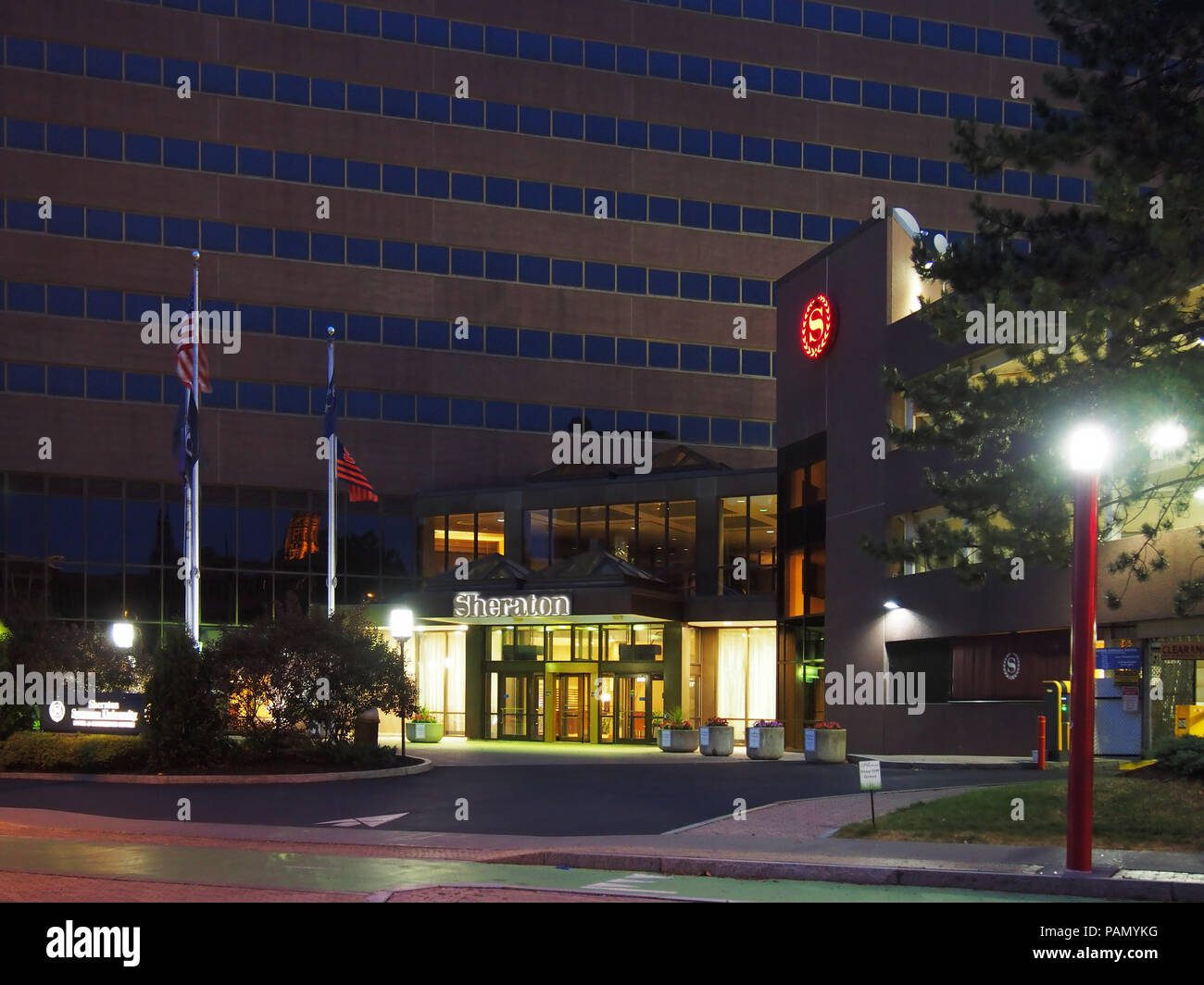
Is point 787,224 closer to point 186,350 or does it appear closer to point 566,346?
point 566,346

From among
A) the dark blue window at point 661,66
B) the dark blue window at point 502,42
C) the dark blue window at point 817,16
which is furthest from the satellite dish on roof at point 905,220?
the dark blue window at point 817,16

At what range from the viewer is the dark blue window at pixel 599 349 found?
54.4 meters

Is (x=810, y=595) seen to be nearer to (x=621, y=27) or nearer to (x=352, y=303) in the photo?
(x=352, y=303)

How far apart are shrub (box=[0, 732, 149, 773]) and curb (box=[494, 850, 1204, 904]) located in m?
16.1

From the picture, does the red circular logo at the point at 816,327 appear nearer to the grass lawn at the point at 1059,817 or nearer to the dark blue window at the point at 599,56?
the dark blue window at the point at 599,56

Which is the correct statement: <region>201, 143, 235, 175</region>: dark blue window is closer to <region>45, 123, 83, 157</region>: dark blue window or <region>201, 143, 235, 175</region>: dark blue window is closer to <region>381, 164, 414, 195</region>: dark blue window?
<region>45, 123, 83, 157</region>: dark blue window

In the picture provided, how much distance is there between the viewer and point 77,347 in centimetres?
5041

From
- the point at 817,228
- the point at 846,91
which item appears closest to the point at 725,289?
the point at 817,228

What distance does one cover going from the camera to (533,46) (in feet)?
182

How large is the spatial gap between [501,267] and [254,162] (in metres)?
9.65
